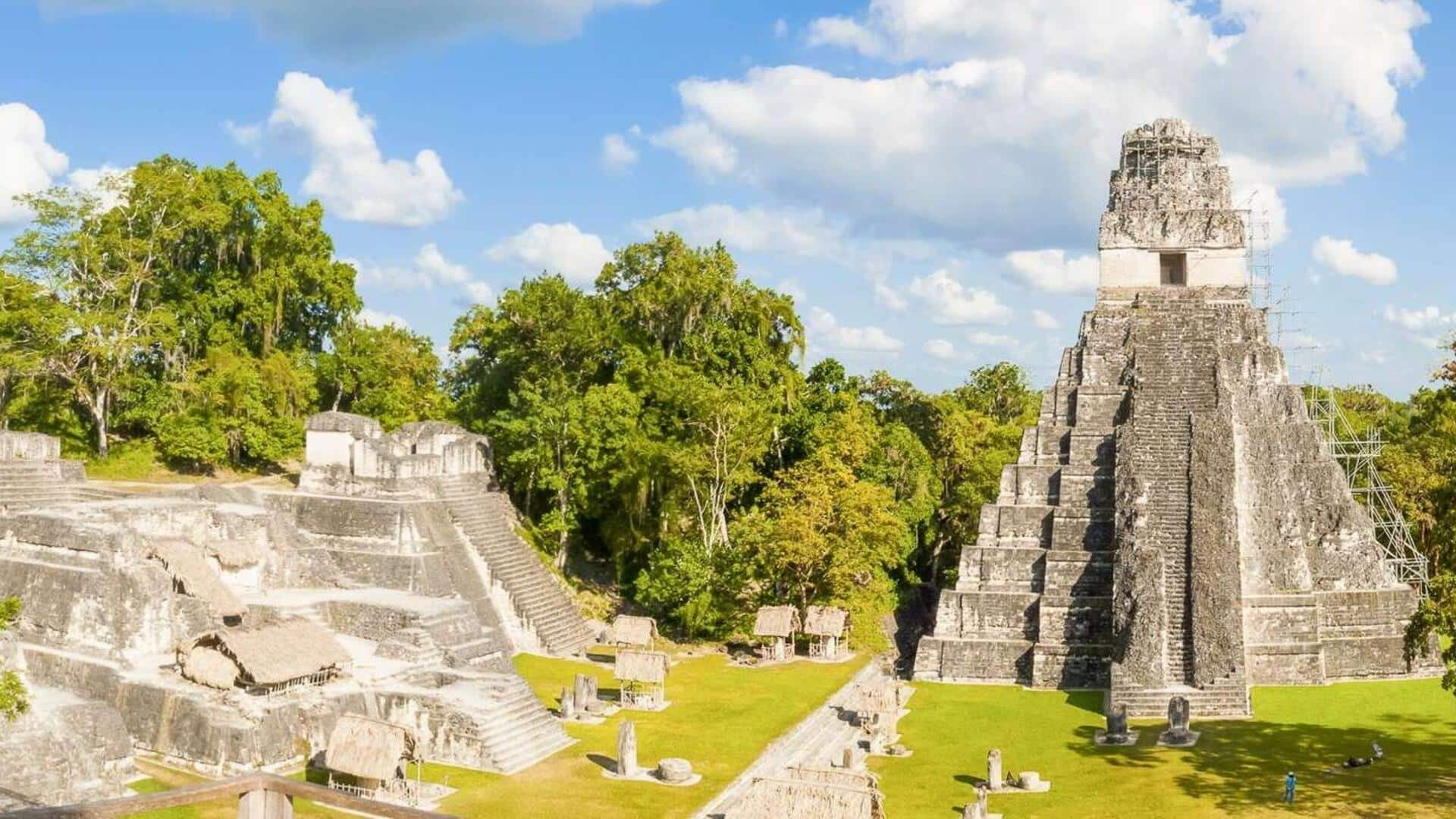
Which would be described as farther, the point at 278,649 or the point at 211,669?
the point at 278,649

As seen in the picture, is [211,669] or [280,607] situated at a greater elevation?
[280,607]

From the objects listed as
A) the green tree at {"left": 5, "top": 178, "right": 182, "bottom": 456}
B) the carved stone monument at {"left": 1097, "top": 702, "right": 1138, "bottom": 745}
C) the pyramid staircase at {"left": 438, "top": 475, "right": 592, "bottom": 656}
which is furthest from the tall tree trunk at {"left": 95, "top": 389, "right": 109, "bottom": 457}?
the carved stone monument at {"left": 1097, "top": 702, "right": 1138, "bottom": 745}

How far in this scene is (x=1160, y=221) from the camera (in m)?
34.4

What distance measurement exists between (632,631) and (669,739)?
675 centimetres

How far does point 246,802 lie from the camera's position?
5484 millimetres

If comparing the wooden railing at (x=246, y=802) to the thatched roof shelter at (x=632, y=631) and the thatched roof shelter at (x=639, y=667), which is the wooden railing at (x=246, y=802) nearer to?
the thatched roof shelter at (x=639, y=667)

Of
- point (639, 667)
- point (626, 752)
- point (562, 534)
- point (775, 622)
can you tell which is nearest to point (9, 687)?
point (626, 752)

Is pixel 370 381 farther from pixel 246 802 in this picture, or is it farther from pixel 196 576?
pixel 246 802

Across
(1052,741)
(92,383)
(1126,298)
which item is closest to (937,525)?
(1126,298)

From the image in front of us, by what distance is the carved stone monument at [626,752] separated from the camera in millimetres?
20406

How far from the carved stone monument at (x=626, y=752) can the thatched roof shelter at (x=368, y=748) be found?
372 cm

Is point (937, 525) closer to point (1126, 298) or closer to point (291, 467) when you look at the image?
point (1126, 298)

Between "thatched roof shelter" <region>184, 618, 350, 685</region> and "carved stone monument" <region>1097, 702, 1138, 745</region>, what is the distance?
582 inches

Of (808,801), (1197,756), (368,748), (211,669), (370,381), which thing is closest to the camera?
(808,801)
